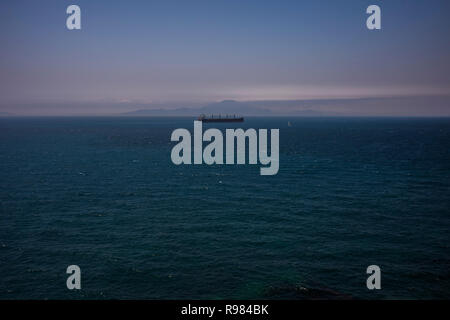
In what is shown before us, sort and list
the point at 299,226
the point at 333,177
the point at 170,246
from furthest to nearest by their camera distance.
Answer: the point at 333,177 → the point at 299,226 → the point at 170,246
